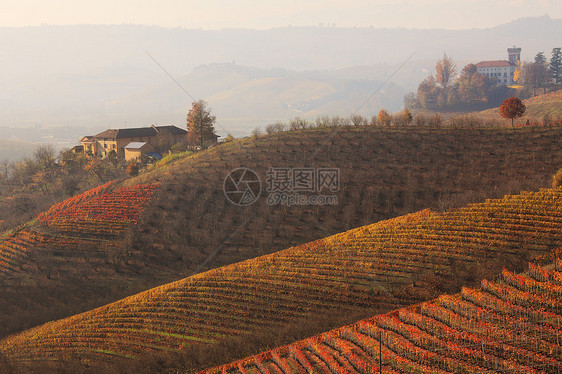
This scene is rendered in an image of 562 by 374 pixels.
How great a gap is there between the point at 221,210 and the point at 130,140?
36.3 meters

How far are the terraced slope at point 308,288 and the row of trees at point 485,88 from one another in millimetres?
76738

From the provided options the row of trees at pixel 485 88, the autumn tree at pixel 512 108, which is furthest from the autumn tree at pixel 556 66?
the autumn tree at pixel 512 108

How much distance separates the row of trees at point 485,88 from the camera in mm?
91250

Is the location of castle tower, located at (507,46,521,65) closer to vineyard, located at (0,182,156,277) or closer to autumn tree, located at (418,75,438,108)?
autumn tree, located at (418,75,438,108)

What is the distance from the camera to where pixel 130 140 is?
63.9 metres

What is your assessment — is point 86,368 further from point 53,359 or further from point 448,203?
point 448,203

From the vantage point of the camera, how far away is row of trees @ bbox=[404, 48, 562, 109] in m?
91.2

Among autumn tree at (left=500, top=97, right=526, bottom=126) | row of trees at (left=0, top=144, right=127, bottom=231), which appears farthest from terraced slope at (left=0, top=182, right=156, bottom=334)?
autumn tree at (left=500, top=97, right=526, bottom=126)

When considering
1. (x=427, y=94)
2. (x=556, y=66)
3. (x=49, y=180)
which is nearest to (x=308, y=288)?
(x=49, y=180)

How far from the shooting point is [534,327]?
38.9ft

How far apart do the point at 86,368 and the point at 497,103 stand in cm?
9213

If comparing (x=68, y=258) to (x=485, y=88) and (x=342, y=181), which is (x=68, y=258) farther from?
(x=485, y=88)

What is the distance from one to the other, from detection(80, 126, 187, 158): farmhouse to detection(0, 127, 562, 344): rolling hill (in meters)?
20.7

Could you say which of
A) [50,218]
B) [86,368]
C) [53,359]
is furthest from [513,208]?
[50,218]
